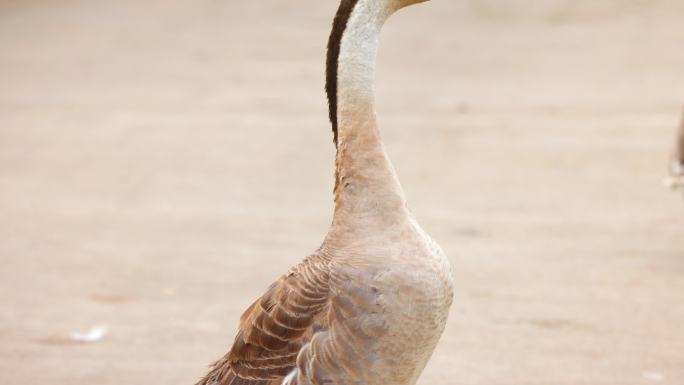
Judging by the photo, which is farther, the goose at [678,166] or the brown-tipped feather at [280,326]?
the goose at [678,166]

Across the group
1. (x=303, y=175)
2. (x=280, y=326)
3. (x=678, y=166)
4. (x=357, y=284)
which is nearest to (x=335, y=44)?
(x=357, y=284)

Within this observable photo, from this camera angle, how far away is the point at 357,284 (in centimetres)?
370

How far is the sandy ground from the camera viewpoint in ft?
19.8

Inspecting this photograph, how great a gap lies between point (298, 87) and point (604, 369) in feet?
22.7

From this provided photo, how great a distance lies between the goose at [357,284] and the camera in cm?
367

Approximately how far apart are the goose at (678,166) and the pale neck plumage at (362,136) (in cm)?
386

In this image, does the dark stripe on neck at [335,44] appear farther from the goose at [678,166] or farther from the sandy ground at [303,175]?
the goose at [678,166]

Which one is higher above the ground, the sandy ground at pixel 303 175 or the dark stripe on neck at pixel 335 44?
the dark stripe on neck at pixel 335 44

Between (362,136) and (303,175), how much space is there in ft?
17.8

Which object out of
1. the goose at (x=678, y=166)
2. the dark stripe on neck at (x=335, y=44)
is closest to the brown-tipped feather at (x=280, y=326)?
the dark stripe on neck at (x=335, y=44)

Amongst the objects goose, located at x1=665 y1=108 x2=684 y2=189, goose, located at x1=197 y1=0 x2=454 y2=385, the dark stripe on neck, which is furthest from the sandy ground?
the dark stripe on neck

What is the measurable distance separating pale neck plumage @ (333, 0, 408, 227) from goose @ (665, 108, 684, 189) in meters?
3.86

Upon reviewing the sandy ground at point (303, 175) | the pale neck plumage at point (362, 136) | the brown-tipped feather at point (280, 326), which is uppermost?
the pale neck plumage at point (362, 136)

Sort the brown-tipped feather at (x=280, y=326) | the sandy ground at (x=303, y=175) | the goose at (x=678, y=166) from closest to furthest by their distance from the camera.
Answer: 1. the brown-tipped feather at (x=280, y=326)
2. the sandy ground at (x=303, y=175)
3. the goose at (x=678, y=166)
